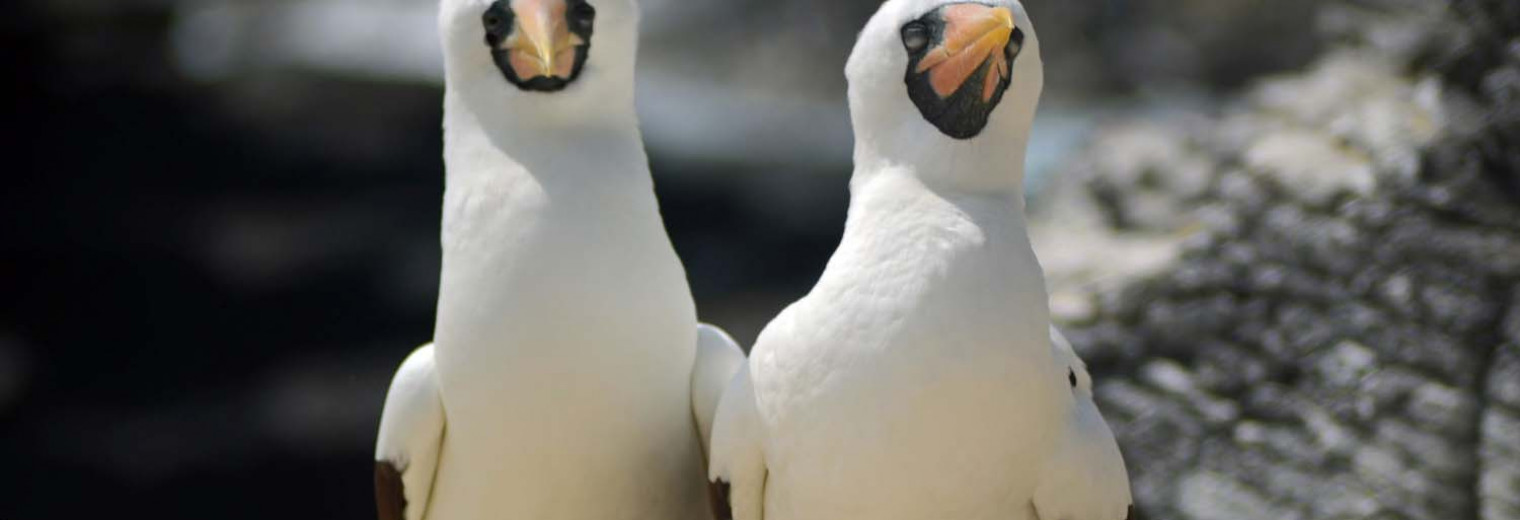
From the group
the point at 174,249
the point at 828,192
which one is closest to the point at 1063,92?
the point at 828,192

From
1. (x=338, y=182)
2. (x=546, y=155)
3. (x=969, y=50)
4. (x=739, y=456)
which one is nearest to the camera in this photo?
(x=969, y=50)

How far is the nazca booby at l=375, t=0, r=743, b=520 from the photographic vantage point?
1.48 m

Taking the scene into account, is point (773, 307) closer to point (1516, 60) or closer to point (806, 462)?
point (1516, 60)

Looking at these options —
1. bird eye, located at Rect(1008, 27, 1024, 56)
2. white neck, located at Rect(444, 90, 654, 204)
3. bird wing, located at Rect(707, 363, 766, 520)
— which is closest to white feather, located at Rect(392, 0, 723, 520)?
white neck, located at Rect(444, 90, 654, 204)

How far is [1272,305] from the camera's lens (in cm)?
224

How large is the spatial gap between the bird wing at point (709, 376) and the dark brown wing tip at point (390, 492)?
0.91 feet

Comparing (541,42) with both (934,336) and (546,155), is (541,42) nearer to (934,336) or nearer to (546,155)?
(546,155)

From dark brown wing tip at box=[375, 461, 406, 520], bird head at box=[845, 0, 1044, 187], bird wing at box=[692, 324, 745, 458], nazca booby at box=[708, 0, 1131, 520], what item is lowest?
dark brown wing tip at box=[375, 461, 406, 520]

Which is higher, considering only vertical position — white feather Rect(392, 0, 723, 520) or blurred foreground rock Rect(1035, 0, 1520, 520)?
white feather Rect(392, 0, 723, 520)

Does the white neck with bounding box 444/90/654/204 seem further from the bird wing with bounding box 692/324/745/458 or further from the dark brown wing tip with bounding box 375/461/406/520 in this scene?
the dark brown wing tip with bounding box 375/461/406/520

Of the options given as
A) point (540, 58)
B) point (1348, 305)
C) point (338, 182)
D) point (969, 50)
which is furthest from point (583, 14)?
point (338, 182)

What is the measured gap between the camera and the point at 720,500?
1.43 m

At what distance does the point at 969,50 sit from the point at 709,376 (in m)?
0.43

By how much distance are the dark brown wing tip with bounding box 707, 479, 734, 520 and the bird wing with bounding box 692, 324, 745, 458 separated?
0.08 metres
